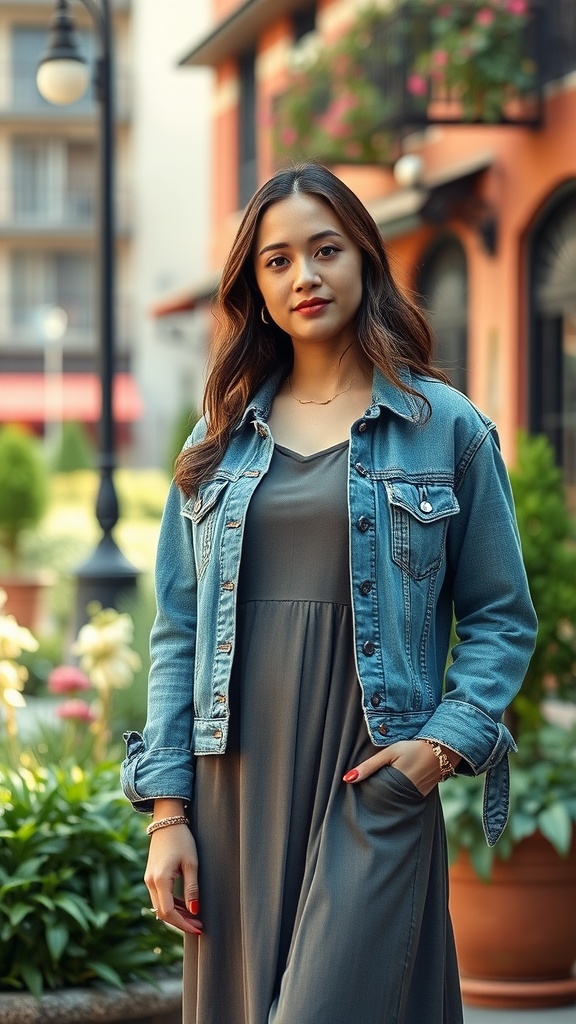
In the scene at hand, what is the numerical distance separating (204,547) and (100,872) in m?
1.67

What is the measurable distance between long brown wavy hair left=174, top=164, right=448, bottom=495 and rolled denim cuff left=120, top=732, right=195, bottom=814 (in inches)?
19.2

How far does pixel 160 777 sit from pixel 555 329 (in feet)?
36.5

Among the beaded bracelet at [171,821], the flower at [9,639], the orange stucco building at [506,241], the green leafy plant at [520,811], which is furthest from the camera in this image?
the orange stucco building at [506,241]

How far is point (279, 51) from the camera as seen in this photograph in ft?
68.0

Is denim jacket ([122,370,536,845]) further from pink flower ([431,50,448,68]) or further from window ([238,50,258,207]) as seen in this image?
window ([238,50,258,207])

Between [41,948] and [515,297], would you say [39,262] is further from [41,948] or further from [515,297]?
[41,948]

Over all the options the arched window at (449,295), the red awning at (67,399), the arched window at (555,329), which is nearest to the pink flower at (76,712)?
the arched window at (555,329)

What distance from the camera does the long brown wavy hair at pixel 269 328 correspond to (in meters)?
2.86

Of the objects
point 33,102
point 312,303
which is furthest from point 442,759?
point 33,102

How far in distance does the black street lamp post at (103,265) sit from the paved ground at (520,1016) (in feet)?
19.1

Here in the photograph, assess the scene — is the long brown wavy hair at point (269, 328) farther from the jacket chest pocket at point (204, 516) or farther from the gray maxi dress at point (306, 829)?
the gray maxi dress at point (306, 829)

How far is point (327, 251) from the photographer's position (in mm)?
2852

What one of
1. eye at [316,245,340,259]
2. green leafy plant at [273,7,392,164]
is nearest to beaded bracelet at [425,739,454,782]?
eye at [316,245,340,259]

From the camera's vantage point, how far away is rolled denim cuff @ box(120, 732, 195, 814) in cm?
283
